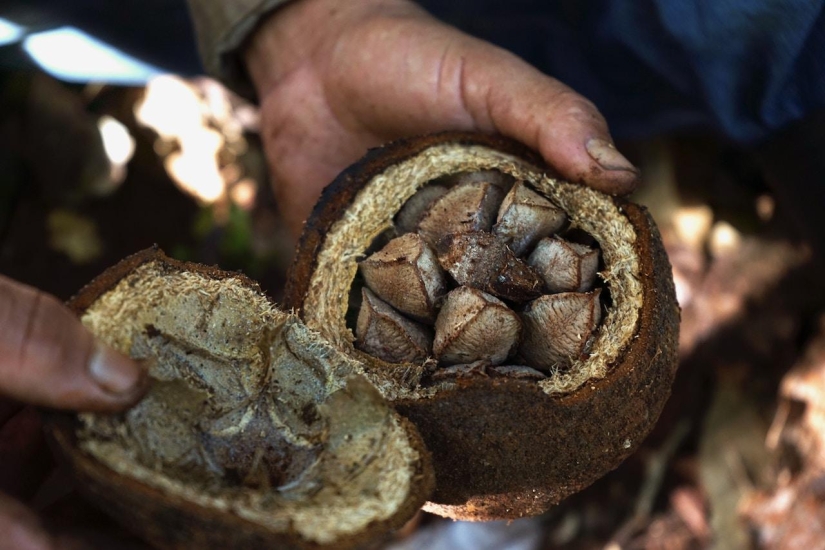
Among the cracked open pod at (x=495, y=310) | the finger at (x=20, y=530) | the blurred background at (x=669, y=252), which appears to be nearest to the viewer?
the finger at (x=20, y=530)

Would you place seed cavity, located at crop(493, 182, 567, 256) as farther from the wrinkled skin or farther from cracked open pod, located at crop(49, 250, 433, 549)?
cracked open pod, located at crop(49, 250, 433, 549)

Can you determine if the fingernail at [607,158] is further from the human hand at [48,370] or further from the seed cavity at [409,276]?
the human hand at [48,370]

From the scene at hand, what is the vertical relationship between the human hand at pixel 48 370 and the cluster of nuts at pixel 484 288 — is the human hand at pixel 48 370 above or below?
above

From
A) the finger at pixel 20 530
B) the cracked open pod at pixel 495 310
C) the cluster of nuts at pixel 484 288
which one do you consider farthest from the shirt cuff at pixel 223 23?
the finger at pixel 20 530

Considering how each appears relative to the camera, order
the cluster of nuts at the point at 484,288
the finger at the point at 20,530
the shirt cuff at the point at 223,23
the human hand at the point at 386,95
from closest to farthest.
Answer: the finger at the point at 20,530
the cluster of nuts at the point at 484,288
the human hand at the point at 386,95
the shirt cuff at the point at 223,23

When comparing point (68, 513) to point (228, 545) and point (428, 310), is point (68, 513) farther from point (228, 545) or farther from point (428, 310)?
point (428, 310)
